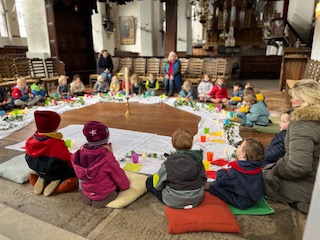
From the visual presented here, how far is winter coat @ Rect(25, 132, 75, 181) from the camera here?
2.21 metres

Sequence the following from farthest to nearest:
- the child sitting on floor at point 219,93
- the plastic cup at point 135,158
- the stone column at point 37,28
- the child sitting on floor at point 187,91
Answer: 1. the stone column at point 37,28
2. the child sitting on floor at point 187,91
3. the child sitting on floor at point 219,93
4. the plastic cup at point 135,158

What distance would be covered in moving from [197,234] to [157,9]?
12788 millimetres

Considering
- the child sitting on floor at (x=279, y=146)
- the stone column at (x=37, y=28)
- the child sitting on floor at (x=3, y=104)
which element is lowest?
the child sitting on floor at (x=3, y=104)

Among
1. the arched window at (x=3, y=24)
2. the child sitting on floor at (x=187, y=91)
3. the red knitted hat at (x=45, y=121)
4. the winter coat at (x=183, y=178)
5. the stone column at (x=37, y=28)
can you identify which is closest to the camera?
the winter coat at (x=183, y=178)

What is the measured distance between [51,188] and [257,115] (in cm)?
309

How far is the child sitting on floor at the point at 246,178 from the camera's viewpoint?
1.95 meters

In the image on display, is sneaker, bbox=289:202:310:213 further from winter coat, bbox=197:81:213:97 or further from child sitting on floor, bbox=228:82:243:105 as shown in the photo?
winter coat, bbox=197:81:213:97

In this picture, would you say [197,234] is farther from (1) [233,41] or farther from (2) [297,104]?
(1) [233,41]

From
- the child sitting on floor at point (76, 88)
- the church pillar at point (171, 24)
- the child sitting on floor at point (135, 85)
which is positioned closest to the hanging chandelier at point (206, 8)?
the church pillar at point (171, 24)

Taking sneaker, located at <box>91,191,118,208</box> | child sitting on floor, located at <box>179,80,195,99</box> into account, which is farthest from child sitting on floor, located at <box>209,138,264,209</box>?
child sitting on floor, located at <box>179,80,195,99</box>

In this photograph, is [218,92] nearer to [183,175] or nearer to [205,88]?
[205,88]

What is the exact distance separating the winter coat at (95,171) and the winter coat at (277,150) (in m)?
1.47

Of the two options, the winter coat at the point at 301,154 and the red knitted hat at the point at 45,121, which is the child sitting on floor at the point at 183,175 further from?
the red knitted hat at the point at 45,121

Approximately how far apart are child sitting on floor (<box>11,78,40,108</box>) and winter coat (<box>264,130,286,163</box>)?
5.32 m
